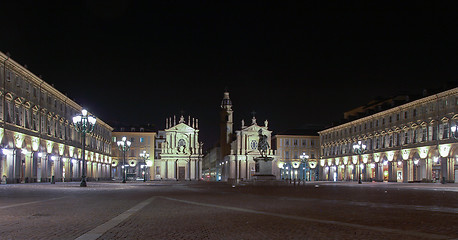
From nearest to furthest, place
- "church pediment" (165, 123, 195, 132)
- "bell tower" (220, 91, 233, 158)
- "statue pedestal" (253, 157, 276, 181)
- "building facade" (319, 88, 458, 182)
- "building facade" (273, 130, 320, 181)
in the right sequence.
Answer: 1. "statue pedestal" (253, 157, 276, 181)
2. "building facade" (319, 88, 458, 182)
3. "church pediment" (165, 123, 195, 132)
4. "building facade" (273, 130, 320, 181)
5. "bell tower" (220, 91, 233, 158)

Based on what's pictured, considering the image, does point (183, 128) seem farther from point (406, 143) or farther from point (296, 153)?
point (406, 143)

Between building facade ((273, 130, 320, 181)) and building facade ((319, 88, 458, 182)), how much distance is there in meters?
19.3

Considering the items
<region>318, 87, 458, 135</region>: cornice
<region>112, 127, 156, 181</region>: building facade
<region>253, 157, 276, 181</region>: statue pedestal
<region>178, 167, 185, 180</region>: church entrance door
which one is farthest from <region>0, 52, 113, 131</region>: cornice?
<region>318, 87, 458, 135</region>: cornice

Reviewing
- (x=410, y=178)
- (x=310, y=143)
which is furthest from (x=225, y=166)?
(x=410, y=178)

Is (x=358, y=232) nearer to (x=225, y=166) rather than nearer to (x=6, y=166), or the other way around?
(x=6, y=166)

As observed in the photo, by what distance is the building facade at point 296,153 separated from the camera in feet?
424

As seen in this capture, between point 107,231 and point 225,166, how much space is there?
132159 mm

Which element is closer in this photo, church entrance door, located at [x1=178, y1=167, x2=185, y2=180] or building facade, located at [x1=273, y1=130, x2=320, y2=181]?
church entrance door, located at [x1=178, y1=167, x2=185, y2=180]

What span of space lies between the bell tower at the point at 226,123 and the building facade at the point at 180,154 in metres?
22.2

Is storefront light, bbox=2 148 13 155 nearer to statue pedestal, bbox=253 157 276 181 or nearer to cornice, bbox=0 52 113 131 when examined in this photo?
cornice, bbox=0 52 113 131

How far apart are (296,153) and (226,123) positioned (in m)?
26.6

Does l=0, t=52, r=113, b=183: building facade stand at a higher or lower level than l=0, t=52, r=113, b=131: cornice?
lower

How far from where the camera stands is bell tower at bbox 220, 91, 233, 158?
480ft

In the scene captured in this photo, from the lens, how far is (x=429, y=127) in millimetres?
70000
